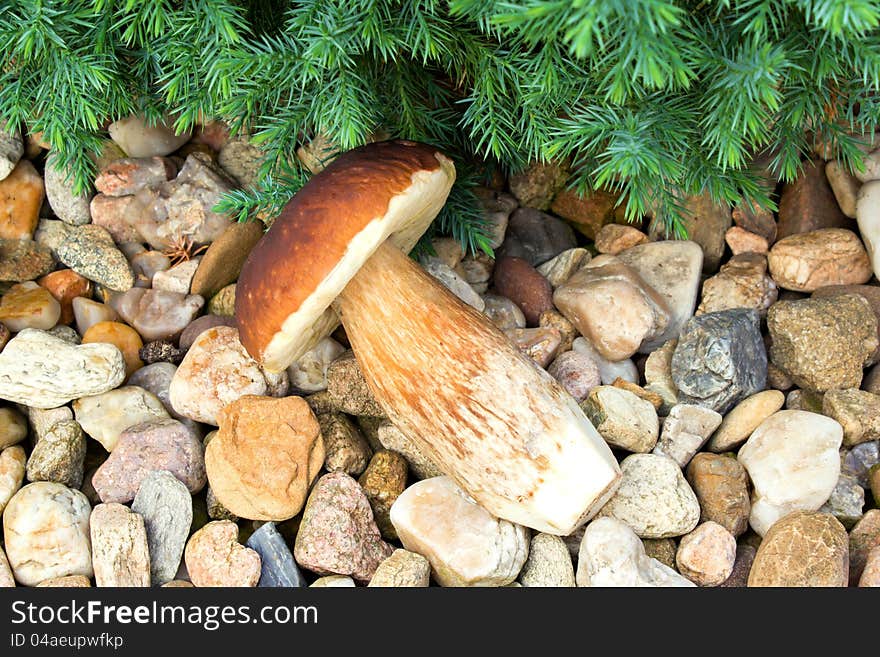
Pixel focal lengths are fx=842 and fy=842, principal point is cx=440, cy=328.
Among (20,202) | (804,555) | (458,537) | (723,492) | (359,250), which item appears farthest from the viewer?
(20,202)

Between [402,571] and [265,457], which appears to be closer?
[402,571]

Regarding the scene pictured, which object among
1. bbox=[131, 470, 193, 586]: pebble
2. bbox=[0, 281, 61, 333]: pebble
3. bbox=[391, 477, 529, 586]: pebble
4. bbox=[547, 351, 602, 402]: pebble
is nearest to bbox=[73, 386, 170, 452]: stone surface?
bbox=[131, 470, 193, 586]: pebble

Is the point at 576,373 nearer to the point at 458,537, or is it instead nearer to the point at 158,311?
the point at 458,537

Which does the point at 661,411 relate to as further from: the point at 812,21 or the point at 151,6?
the point at 151,6

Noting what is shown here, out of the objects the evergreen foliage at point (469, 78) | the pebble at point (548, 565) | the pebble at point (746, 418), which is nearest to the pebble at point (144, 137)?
the evergreen foliage at point (469, 78)

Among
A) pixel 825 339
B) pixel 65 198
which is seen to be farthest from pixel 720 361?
pixel 65 198

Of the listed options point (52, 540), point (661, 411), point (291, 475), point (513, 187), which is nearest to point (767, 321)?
point (661, 411)

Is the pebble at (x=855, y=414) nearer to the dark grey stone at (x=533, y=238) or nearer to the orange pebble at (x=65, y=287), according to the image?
the dark grey stone at (x=533, y=238)
